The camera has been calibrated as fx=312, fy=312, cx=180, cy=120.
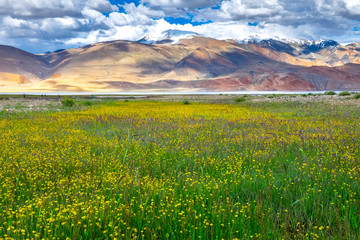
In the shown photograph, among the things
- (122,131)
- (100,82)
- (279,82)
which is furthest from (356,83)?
(122,131)

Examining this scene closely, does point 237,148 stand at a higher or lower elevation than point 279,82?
lower

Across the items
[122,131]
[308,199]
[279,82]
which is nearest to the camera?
[308,199]

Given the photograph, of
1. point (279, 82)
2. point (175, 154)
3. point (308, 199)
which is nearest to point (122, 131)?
point (175, 154)

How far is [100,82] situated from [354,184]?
580 ft

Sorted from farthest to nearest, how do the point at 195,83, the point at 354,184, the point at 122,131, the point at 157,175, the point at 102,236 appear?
the point at 195,83 < the point at 122,131 < the point at 157,175 < the point at 354,184 < the point at 102,236

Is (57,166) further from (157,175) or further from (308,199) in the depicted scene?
(308,199)

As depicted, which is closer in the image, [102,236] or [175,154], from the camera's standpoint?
[102,236]

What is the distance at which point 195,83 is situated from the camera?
168 meters

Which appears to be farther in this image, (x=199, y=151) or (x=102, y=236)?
(x=199, y=151)

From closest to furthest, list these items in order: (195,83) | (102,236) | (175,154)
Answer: (102,236), (175,154), (195,83)

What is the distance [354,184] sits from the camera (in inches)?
231

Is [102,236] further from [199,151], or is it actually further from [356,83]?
[356,83]

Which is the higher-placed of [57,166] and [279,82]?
[279,82]

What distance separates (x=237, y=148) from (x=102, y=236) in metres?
6.15
